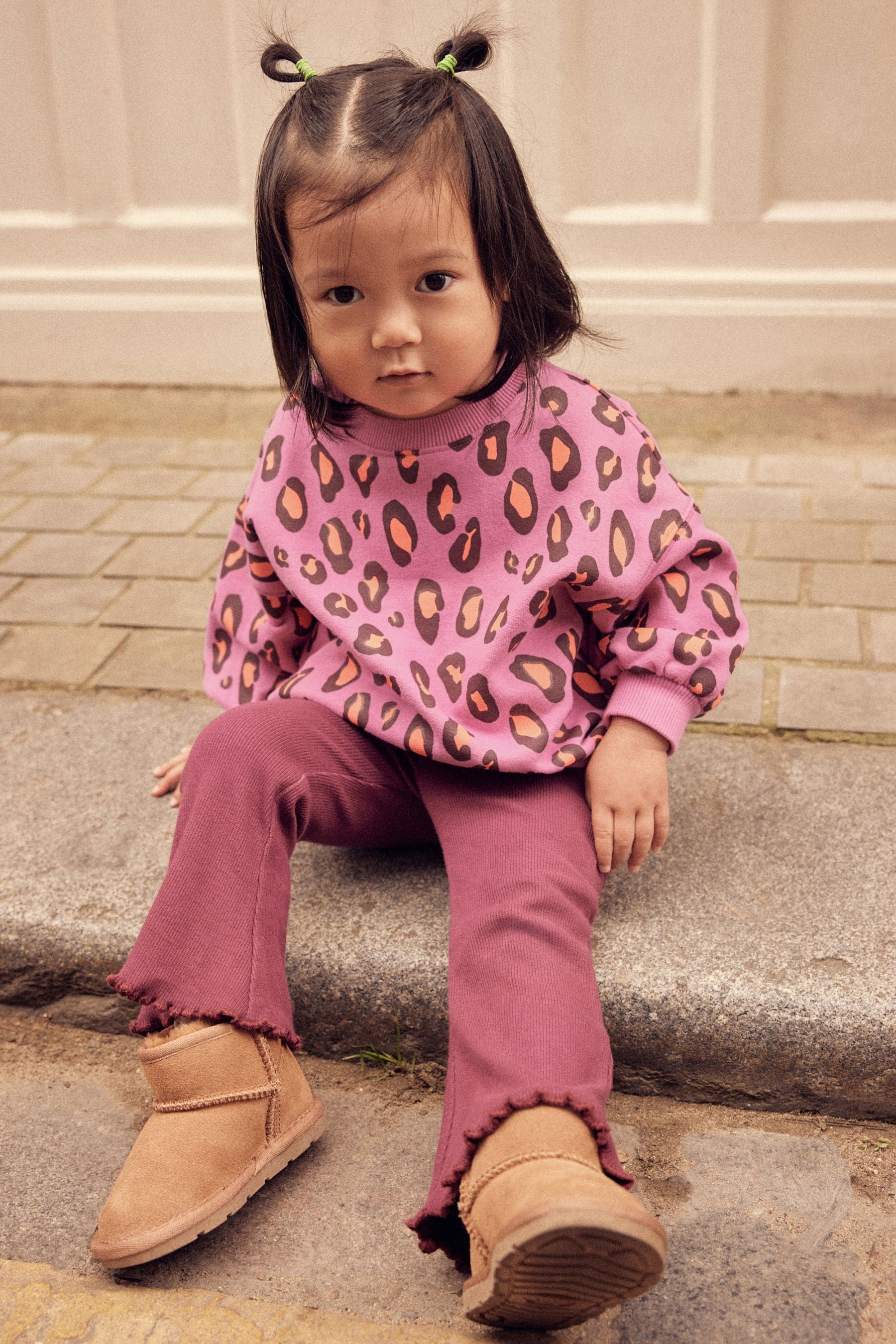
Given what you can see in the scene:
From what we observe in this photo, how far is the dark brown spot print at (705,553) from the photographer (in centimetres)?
153

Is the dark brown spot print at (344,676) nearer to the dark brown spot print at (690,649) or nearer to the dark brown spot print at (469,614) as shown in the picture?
the dark brown spot print at (469,614)

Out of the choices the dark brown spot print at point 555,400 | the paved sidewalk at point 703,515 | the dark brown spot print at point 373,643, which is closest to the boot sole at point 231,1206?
the dark brown spot print at point 373,643

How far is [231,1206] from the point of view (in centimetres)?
129

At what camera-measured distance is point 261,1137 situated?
1.33 meters

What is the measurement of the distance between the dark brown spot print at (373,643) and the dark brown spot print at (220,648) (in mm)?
309

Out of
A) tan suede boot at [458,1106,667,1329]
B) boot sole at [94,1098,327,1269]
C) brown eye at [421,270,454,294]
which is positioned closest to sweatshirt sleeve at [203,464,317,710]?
brown eye at [421,270,454,294]

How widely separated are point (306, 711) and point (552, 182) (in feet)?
8.20

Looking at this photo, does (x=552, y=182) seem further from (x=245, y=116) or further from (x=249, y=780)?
(x=249, y=780)

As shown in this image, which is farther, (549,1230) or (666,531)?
(666,531)

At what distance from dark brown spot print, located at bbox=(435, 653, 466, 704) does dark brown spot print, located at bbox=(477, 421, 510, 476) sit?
8.7 inches

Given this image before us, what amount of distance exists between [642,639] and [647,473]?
20 cm

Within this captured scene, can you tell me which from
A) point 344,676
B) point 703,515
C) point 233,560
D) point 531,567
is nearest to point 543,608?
point 531,567

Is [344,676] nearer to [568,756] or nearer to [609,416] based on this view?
[568,756]

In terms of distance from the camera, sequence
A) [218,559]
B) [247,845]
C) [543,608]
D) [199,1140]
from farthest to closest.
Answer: [218,559]
[543,608]
[247,845]
[199,1140]
